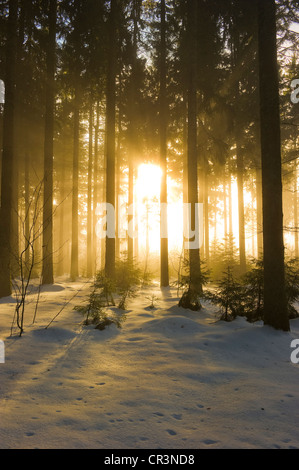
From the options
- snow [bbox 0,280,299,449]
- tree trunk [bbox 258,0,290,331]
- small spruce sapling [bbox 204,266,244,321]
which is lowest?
snow [bbox 0,280,299,449]

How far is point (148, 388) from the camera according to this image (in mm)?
3016

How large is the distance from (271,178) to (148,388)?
14.3 ft

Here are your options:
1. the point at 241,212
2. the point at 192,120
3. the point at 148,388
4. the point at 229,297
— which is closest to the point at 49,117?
the point at 192,120

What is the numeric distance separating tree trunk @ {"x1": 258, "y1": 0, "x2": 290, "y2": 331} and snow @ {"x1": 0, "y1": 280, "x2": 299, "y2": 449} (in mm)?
562

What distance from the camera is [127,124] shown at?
15102 mm

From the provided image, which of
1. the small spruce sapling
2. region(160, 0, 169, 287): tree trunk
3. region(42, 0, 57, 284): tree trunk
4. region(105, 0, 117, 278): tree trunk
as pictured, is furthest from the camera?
region(160, 0, 169, 287): tree trunk

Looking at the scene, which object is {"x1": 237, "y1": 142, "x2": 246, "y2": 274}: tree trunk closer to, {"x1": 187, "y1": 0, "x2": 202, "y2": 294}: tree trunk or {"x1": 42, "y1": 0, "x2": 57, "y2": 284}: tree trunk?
{"x1": 187, "y1": 0, "x2": 202, "y2": 294}: tree trunk

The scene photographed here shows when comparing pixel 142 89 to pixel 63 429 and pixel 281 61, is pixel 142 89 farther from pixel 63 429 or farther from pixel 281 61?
pixel 63 429

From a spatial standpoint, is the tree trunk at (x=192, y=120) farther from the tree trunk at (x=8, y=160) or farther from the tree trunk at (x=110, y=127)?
the tree trunk at (x=8, y=160)

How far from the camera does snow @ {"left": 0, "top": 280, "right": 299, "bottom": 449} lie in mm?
2174

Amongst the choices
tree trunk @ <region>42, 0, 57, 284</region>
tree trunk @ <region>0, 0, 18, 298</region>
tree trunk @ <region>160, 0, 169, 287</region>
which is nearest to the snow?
tree trunk @ <region>0, 0, 18, 298</region>

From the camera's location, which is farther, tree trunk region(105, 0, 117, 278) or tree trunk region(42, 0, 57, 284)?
tree trunk region(42, 0, 57, 284)

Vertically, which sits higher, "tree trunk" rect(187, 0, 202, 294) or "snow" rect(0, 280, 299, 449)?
"tree trunk" rect(187, 0, 202, 294)
